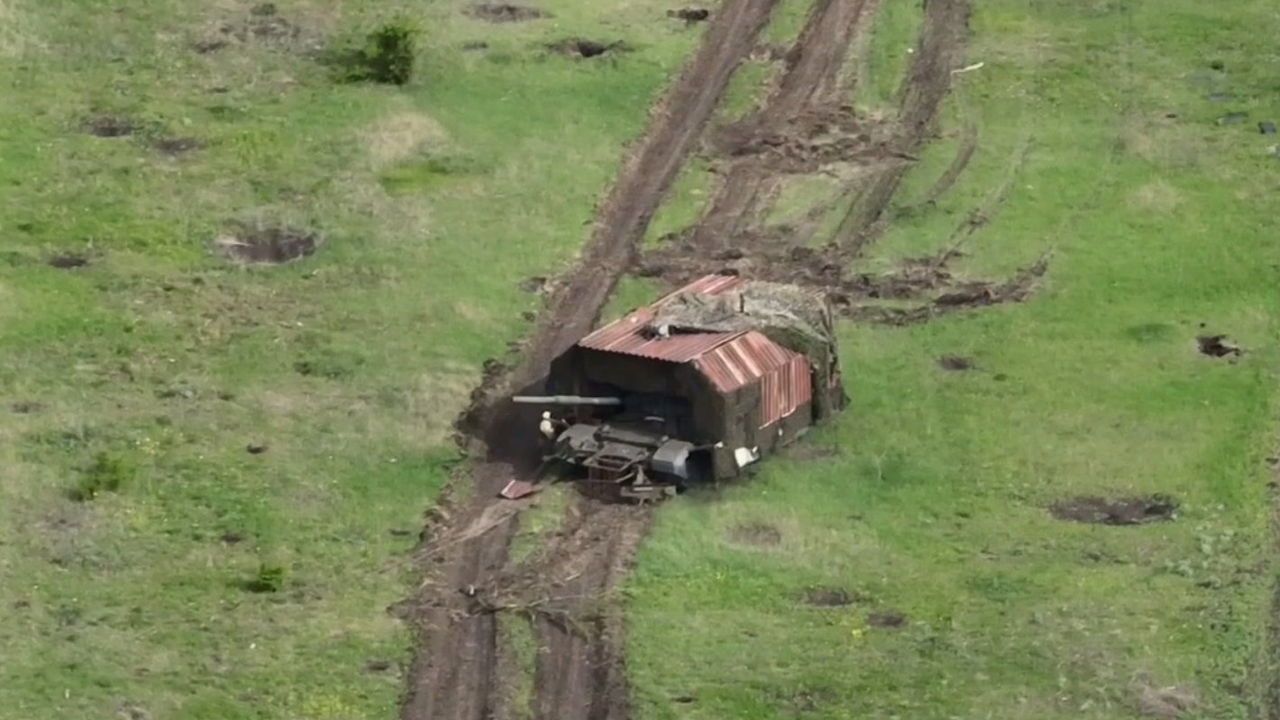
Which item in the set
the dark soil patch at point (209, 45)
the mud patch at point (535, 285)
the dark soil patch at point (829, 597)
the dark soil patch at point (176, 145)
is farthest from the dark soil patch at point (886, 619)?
the dark soil patch at point (209, 45)

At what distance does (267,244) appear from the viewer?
195 feet

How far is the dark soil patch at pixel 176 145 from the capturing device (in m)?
63.7

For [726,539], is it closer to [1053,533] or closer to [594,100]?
[1053,533]

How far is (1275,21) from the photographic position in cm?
7075

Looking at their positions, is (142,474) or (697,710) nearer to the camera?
(697,710)

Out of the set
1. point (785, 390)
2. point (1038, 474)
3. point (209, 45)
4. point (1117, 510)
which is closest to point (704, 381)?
point (785, 390)

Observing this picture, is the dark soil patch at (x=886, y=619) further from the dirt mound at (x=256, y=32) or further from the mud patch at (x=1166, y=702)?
the dirt mound at (x=256, y=32)

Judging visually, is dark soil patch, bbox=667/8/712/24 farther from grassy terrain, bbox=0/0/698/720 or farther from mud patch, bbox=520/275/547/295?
mud patch, bbox=520/275/547/295

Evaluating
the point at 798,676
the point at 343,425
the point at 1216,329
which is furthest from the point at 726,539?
the point at 1216,329

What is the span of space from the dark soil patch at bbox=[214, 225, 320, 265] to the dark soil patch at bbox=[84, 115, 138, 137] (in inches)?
255

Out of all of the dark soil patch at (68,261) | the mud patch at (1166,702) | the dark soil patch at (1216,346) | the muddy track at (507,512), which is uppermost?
the mud patch at (1166,702)

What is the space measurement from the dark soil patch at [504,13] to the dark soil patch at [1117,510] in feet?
91.4

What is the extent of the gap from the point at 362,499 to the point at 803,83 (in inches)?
937

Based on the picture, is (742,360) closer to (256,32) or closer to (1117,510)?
(1117,510)
